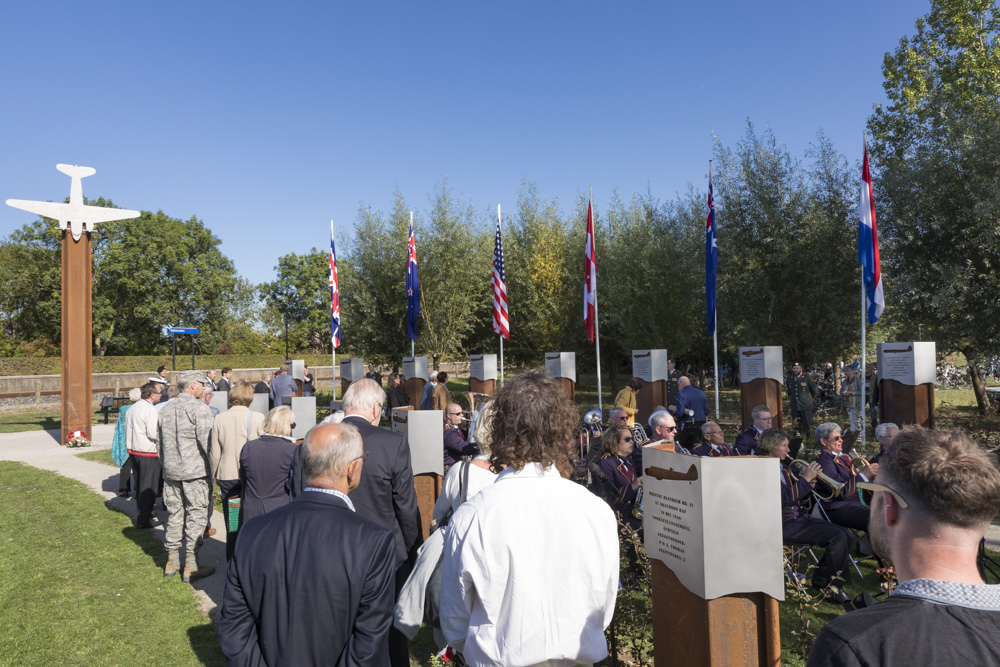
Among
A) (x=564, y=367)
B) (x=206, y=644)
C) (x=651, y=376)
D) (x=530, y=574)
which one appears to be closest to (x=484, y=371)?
(x=564, y=367)

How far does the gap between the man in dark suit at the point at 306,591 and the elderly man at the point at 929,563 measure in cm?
155

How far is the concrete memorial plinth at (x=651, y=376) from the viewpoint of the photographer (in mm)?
12758

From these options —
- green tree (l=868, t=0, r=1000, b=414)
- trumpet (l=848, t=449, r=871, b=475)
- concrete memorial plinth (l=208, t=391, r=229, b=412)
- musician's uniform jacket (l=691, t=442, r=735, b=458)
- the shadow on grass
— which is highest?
green tree (l=868, t=0, r=1000, b=414)

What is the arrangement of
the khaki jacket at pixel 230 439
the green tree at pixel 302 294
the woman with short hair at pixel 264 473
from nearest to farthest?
the woman with short hair at pixel 264 473
the khaki jacket at pixel 230 439
the green tree at pixel 302 294

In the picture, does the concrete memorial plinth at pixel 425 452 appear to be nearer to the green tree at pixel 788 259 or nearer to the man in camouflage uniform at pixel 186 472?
the man in camouflage uniform at pixel 186 472

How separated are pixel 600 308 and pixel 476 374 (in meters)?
11.0

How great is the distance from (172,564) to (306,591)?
474 cm

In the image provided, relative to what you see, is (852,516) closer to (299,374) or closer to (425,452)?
(425,452)

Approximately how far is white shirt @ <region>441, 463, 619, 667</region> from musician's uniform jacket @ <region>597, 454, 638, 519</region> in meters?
3.40

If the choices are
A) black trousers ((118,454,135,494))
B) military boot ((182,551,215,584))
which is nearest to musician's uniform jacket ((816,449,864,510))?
military boot ((182,551,215,584))

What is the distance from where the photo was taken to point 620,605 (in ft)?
12.7

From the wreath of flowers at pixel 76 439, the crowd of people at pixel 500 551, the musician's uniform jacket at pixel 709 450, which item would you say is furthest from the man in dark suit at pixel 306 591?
the wreath of flowers at pixel 76 439

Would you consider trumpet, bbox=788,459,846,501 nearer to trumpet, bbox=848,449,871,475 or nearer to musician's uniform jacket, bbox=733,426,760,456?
trumpet, bbox=848,449,871,475

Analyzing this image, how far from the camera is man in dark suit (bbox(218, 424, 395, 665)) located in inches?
86.4
